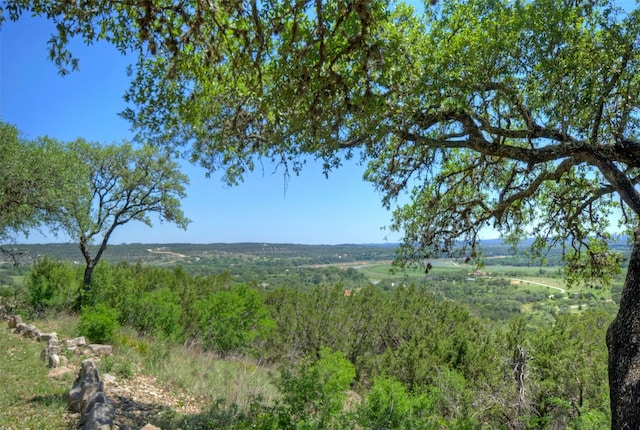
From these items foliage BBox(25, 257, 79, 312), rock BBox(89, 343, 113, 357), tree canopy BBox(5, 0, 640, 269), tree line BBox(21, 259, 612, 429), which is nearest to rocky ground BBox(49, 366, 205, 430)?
tree line BBox(21, 259, 612, 429)

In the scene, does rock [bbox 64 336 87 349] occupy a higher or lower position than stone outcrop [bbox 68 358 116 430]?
lower

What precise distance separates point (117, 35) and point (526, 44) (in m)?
4.31

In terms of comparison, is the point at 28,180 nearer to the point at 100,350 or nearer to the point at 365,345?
the point at 100,350

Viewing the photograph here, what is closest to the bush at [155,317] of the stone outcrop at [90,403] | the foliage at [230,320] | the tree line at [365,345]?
the tree line at [365,345]

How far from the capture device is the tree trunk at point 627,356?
319cm

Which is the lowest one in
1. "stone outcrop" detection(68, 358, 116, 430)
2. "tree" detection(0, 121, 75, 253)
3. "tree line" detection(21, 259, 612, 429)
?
"tree line" detection(21, 259, 612, 429)

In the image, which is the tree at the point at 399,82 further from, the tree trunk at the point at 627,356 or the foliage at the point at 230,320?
the foliage at the point at 230,320

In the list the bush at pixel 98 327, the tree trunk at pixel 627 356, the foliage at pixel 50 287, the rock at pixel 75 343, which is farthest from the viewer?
the foliage at pixel 50 287

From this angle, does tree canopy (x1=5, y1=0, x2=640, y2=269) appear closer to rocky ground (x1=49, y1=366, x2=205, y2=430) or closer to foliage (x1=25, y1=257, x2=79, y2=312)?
rocky ground (x1=49, y1=366, x2=205, y2=430)

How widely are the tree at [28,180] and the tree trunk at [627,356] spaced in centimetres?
1246

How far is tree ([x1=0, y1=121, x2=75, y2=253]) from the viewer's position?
10266mm

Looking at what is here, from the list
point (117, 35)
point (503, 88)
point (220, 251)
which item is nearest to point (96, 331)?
point (117, 35)

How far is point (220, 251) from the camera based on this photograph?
56.1 m

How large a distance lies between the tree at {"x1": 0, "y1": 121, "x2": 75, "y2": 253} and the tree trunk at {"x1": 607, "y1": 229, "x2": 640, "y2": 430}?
12463mm
